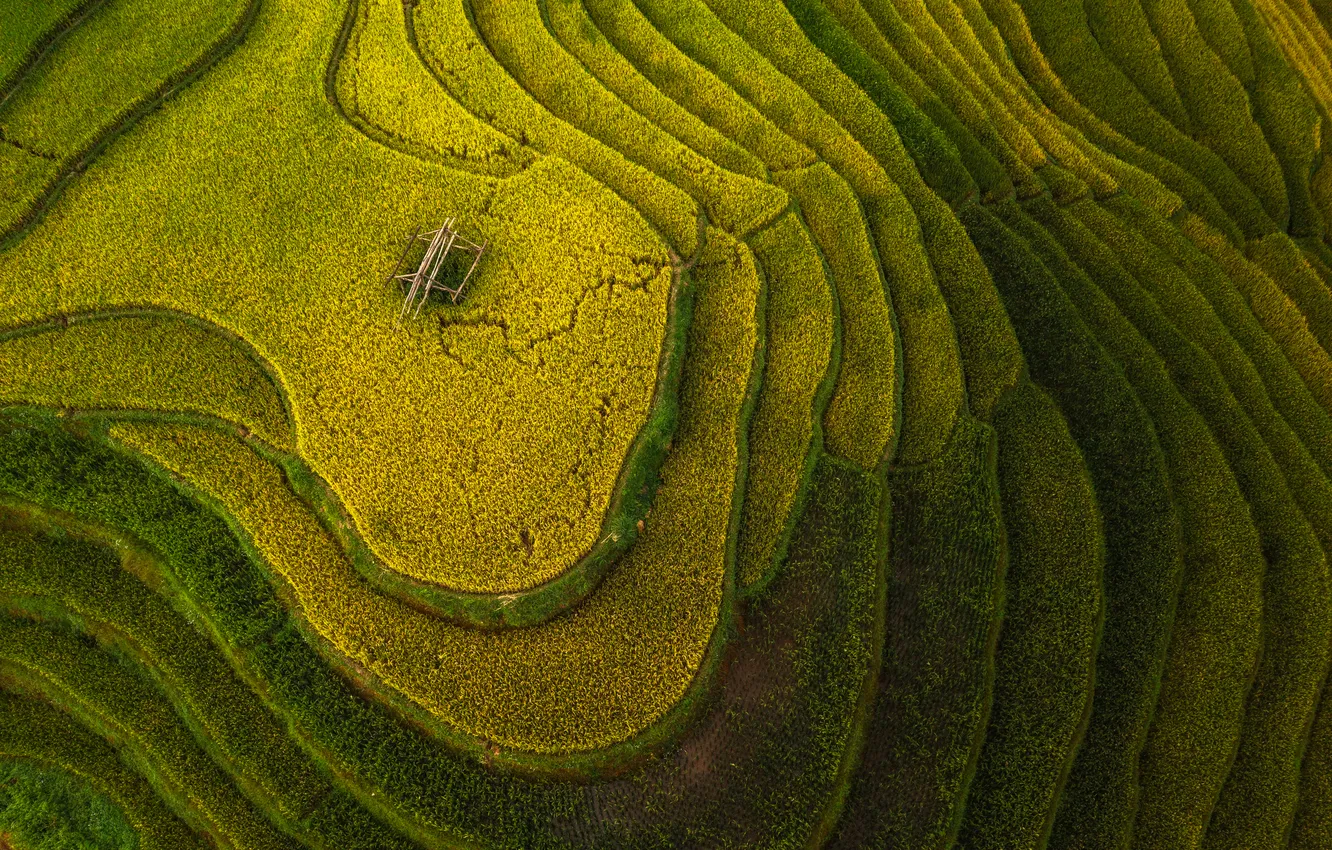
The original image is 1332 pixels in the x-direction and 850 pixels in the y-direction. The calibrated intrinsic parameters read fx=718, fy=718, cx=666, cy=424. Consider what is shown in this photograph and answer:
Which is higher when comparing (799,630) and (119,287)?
(119,287)

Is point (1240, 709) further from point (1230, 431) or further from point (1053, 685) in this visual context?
point (1230, 431)

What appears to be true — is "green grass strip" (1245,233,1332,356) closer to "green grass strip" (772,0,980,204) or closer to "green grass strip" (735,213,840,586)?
"green grass strip" (772,0,980,204)

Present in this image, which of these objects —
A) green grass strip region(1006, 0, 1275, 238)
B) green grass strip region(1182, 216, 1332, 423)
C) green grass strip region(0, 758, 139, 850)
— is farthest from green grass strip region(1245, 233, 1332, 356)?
green grass strip region(0, 758, 139, 850)

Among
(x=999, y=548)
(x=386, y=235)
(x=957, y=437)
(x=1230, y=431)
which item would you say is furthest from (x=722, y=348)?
(x=1230, y=431)

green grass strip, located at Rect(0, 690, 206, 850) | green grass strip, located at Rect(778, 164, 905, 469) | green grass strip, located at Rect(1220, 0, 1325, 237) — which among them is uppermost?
green grass strip, located at Rect(1220, 0, 1325, 237)

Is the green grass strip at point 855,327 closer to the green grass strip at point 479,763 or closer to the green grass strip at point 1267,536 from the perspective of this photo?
the green grass strip at point 479,763

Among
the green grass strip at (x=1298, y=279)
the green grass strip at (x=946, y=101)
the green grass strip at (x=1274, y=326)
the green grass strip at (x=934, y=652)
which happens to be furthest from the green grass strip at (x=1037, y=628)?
the green grass strip at (x=1298, y=279)
